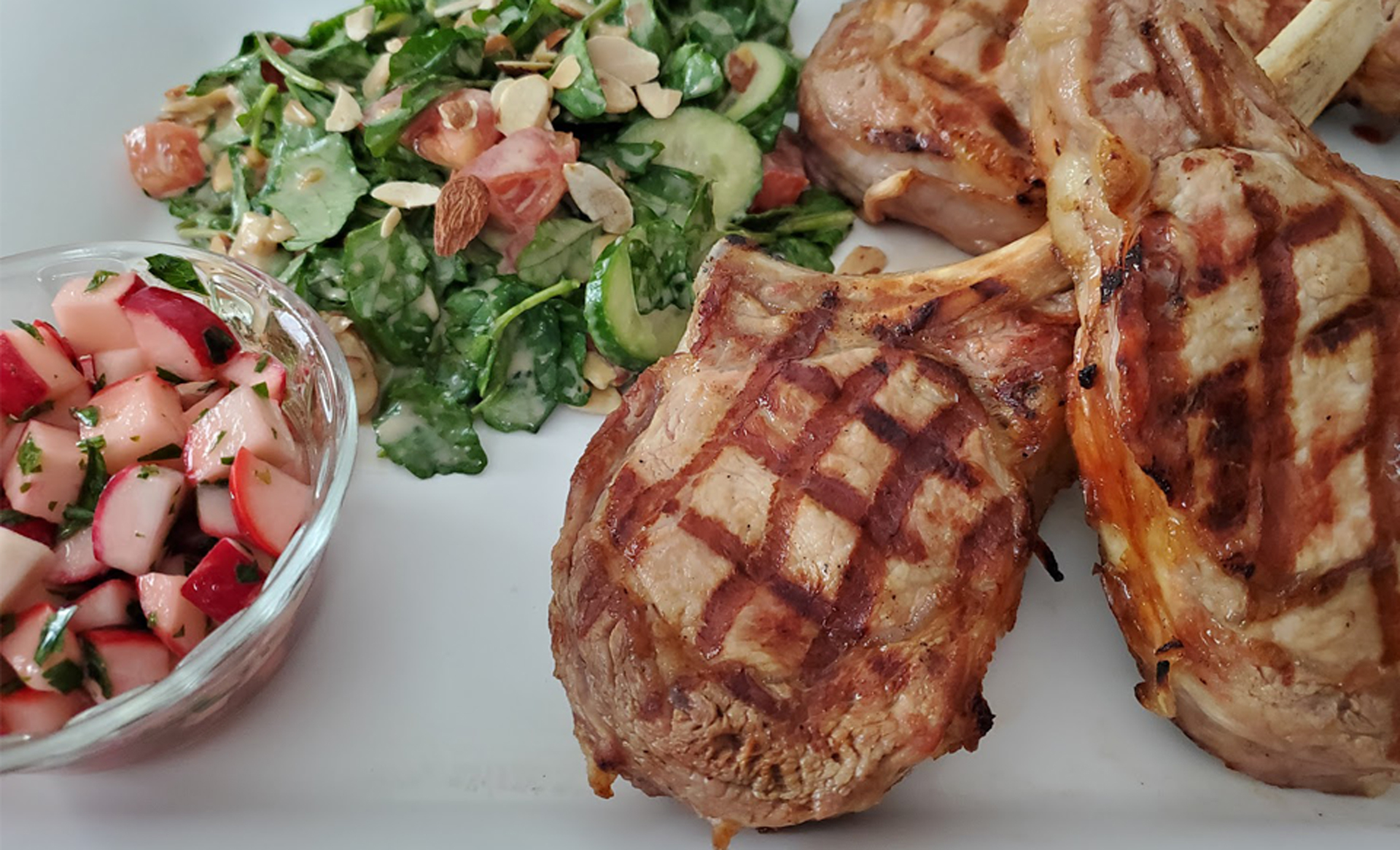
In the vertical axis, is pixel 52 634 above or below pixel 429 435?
above

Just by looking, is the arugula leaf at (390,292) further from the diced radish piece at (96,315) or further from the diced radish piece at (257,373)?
the diced radish piece at (96,315)

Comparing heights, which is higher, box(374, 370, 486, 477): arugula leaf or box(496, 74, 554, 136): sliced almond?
box(496, 74, 554, 136): sliced almond

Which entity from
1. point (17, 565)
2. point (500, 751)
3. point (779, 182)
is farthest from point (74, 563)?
point (779, 182)

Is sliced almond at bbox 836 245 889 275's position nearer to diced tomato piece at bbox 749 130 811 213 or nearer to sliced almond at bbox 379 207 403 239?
diced tomato piece at bbox 749 130 811 213

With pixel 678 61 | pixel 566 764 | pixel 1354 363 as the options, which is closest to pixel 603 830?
pixel 566 764

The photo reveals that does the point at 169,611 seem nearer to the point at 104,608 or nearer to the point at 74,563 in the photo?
the point at 104,608

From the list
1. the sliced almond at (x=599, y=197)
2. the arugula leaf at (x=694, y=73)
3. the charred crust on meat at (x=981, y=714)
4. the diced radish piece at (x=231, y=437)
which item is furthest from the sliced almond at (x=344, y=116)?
the charred crust on meat at (x=981, y=714)

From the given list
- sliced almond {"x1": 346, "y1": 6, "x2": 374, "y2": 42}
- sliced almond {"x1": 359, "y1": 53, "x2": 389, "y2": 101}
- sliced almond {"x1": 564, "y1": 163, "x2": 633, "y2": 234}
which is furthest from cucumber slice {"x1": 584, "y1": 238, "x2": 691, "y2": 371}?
sliced almond {"x1": 346, "y1": 6, "x2": 374, "y2": 42}
